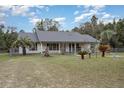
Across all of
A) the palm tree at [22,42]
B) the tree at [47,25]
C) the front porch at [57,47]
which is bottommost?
the front porch at [57,47]

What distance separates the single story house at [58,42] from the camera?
28016mm

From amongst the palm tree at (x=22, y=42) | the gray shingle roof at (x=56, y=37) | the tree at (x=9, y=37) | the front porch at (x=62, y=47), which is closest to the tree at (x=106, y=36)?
the gray shingle roof at (x=56, y=37)

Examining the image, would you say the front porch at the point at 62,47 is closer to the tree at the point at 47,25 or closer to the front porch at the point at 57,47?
the front porch at the point at 57,47

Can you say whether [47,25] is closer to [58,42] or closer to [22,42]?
[58,42]

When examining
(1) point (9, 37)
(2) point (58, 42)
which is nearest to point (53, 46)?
(2) point (58, 42)

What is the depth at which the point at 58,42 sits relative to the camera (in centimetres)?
2864

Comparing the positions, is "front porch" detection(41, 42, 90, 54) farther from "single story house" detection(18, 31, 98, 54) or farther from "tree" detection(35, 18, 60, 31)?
"tree" detection(35, 18, 60, 31)

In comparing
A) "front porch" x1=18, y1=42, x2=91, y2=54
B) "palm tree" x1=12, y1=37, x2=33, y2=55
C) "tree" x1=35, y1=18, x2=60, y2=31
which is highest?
"tree" x1=35, y1=18, x2=60, y2=31

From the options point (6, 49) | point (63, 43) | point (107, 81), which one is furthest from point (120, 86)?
point (6, 49)

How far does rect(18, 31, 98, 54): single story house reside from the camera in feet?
91.9

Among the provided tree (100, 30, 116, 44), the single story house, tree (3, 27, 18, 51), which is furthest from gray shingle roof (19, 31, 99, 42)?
tree (3, 27, 18, 51)

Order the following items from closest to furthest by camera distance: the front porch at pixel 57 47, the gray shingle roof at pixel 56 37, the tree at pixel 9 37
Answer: the front porch at pixel 57 47
the gray shingle roof at pixel 56 37
the tree at pixel 9 37
